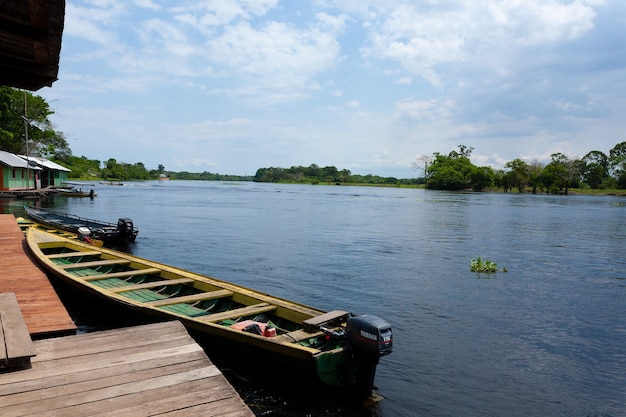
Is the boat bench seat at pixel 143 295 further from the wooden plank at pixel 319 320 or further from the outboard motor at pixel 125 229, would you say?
the outboard motor at pixel 125 229

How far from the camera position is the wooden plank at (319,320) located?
7285 mm

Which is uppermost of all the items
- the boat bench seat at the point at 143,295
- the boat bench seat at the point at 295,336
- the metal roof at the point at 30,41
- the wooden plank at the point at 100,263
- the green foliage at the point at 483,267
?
the metal roof at the point at 30,41

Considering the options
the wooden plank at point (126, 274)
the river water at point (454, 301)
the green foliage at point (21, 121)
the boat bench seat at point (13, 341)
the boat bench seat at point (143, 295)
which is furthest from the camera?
the green foliage at point (21, 121)

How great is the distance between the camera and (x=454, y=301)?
46.9 feet

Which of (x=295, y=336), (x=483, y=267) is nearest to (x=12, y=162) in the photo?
(x=483, y=267)

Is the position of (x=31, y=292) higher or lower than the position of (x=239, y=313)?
higher

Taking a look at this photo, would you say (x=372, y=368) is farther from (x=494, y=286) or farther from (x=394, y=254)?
(x=394, y=254)

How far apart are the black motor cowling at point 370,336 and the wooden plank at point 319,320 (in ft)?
2.21

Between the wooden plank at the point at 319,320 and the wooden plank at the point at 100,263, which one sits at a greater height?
the wooden plank at the point at 319,320

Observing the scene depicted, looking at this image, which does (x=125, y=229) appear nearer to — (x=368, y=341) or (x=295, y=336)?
(x=295, y=336)

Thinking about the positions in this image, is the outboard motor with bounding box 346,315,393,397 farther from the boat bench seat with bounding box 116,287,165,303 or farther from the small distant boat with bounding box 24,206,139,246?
the small distant boat with bounding box 24,206,139,246

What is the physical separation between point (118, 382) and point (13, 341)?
118 cm

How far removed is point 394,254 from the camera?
894 inches

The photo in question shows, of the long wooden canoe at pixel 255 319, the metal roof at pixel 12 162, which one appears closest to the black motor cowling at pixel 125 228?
the long wooden canoe at pixel 255 319
